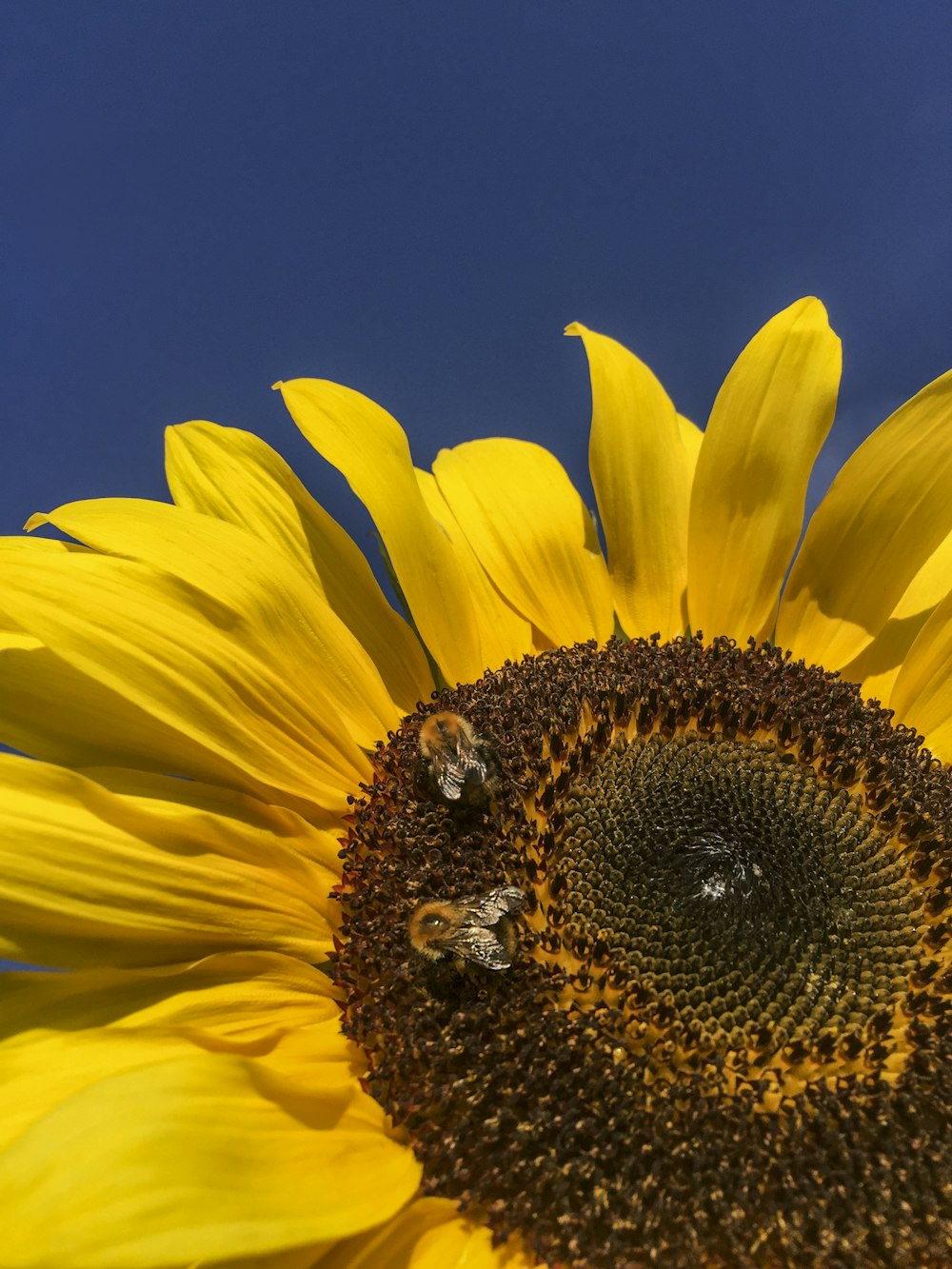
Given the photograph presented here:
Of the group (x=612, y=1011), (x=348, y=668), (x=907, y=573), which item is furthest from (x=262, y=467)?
(x=907, y=573)

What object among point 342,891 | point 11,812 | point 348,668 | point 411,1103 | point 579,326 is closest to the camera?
point 11,812

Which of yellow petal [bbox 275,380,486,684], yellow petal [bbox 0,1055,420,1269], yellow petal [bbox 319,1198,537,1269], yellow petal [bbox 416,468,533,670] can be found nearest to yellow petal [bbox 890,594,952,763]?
yellow petal [bbox 416,468,533,670]

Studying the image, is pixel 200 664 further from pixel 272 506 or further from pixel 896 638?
pixel 896 638

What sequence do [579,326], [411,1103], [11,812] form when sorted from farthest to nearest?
[579,326]
[411,1103]
[11,812]

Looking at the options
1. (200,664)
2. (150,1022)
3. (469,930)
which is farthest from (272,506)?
(150,1022)

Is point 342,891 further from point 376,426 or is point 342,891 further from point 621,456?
point 621,456

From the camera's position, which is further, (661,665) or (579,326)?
(579,326)
